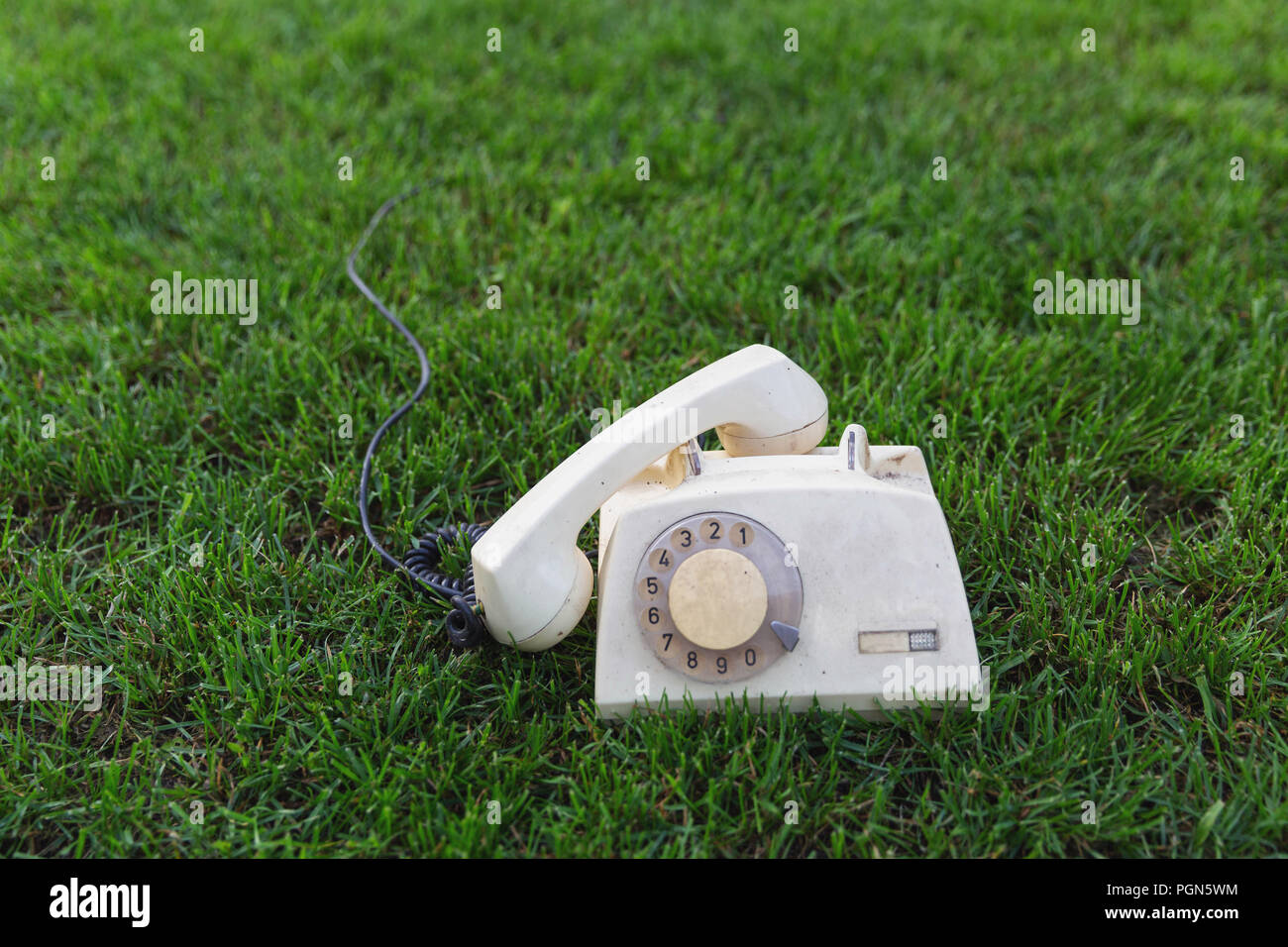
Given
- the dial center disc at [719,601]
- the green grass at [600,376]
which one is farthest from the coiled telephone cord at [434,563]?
the dial center disc at [719,601]

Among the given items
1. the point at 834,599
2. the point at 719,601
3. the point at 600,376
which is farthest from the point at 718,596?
the point at 600,376

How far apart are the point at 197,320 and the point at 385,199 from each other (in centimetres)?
70

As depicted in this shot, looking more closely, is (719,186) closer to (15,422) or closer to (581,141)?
(581,141)

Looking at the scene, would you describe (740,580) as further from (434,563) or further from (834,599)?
(434,563)

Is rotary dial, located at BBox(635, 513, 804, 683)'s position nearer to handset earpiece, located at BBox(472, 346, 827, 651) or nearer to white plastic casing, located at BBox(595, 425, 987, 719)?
white plastic casing, located at BBox(595, 425, 987, 719)

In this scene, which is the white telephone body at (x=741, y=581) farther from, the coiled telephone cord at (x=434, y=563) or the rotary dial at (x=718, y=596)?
the coiled telephone cord at (x=434, y=563)

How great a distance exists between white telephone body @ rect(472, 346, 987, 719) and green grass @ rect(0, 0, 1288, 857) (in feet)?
0.36

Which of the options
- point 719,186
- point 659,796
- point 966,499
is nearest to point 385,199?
point 719,186

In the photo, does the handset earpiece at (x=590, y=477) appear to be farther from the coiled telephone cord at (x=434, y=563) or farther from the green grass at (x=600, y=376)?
the green grass at (x=600, y=376)

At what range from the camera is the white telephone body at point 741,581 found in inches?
62.8

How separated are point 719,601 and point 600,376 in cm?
105

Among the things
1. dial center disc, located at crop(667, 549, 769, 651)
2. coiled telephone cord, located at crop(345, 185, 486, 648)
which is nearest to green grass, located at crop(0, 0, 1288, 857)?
coiled telephone cord, located at crop(345, 185, 486, 648)

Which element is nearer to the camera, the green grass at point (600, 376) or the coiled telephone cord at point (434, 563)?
the green grass at point (600, 376)

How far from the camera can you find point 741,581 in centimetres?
156
